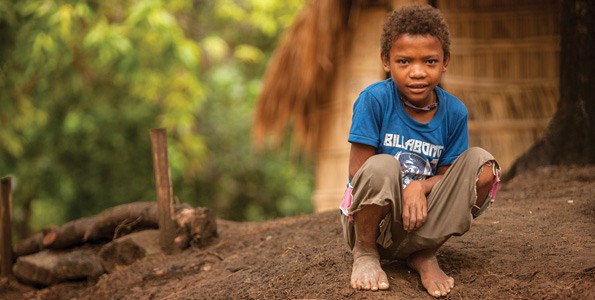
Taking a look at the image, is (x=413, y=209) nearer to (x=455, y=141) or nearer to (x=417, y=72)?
(x=455, y=141)

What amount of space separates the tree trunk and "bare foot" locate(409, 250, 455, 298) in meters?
2.43

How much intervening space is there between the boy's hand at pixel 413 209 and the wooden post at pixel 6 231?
365 centimetres

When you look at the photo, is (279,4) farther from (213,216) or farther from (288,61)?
(213,216)

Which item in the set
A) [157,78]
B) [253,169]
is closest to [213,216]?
[157,78]

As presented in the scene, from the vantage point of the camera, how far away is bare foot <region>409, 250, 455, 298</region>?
302 centimetres

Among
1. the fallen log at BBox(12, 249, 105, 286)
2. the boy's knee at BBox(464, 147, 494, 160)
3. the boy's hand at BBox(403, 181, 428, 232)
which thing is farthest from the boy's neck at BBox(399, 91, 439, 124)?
the fallen log at BBox(12, 249, 105, 286)

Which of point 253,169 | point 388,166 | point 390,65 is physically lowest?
point 253,169

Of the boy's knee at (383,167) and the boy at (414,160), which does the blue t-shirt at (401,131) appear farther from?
the boy's knee at (383,167)

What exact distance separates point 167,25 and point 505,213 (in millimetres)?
5059

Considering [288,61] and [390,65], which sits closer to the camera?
[390,65]

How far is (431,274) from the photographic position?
3076 millimetres

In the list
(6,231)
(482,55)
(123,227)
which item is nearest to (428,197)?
(123,227)

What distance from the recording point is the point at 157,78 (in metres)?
9.66

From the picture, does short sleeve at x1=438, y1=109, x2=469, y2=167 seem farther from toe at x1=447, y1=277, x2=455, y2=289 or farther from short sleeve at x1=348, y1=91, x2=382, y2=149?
toe at x1=447, y1=277, x2=455, y2=289
